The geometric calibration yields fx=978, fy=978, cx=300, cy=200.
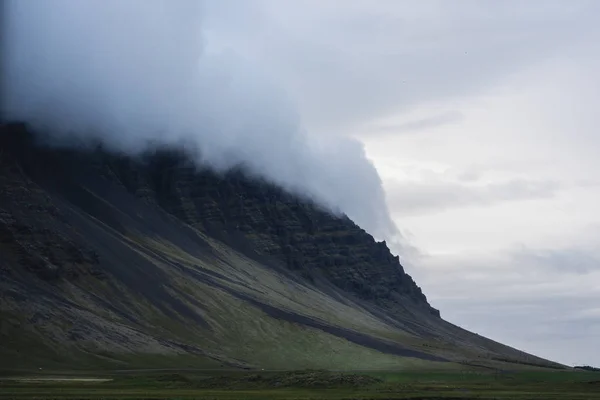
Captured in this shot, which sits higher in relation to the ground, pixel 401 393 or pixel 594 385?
pixel 594 385

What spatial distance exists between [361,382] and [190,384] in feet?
108

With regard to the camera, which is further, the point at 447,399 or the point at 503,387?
the point at 503,387

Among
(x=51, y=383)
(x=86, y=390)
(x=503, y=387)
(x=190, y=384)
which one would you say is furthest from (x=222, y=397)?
(x=503, y=387)

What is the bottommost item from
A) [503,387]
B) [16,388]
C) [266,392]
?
[16,388]

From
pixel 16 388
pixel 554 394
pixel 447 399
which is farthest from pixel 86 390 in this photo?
pixel 554 394

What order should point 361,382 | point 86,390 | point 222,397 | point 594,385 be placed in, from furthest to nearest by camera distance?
1. point 594,385
2. point 361,382
3. point 86,390
4. point 222,397

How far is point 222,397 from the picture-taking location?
491ft

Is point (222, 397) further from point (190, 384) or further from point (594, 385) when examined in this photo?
point (594, 385)

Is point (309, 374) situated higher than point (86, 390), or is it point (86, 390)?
point (309, 374)

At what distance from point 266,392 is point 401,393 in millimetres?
22692

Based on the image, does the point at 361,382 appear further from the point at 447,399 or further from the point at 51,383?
the point at 51,383

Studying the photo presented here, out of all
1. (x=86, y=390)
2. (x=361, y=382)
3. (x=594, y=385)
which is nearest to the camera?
(x=86, y=390)

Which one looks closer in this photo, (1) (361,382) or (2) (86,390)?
(2) (86,390)

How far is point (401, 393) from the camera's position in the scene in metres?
164
